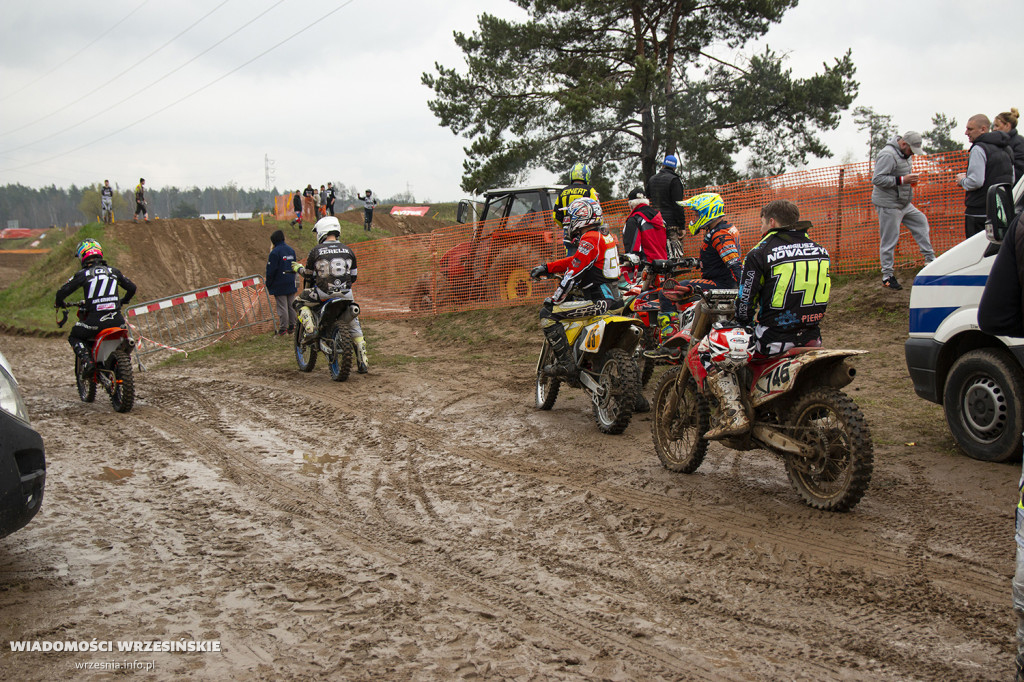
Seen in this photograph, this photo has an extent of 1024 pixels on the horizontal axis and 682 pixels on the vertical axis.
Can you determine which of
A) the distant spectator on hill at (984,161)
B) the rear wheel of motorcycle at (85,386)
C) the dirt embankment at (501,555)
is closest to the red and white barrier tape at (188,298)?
the rear wheel of motorcycle at (85,386)

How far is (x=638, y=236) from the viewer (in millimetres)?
9789

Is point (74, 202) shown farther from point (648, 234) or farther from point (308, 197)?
point (648, 234)

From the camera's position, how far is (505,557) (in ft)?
15.0

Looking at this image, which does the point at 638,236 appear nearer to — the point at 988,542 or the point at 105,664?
the point at 988,542

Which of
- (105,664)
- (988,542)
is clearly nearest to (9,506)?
(105,664)

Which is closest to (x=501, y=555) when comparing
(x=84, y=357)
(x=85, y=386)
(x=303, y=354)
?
(x=84, y=357)

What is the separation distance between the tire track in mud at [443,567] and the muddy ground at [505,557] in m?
0.02

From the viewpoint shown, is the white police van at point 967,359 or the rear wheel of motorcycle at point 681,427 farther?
the rear wheel of motorcycle at point 681,427

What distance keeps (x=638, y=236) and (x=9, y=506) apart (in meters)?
7.36

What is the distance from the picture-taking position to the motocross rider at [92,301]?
383 inches

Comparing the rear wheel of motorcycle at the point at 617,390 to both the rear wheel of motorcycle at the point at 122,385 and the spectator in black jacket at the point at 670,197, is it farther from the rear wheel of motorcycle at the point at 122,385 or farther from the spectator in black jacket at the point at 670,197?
the rear wheel of motorcycle at the point at 122,385

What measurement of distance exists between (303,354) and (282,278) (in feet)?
12.5

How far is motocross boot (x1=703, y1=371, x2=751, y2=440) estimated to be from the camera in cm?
531

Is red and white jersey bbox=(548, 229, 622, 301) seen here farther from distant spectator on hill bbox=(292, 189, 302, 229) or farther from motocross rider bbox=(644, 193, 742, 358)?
distant spectator on hill bbox=(292, 189, 302, 229)
